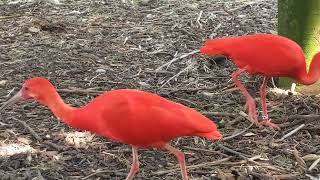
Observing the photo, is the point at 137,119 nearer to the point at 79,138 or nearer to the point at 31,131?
the point at 79,138

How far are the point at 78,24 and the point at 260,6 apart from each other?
7.51ft

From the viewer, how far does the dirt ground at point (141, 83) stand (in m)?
3.79

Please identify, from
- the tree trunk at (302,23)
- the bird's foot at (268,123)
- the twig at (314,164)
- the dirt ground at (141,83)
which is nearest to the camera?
the twig at (314,164)

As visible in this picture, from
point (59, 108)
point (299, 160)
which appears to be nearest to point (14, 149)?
point (59, 108)

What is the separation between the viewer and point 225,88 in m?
4.97

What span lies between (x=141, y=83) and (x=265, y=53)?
1.28m

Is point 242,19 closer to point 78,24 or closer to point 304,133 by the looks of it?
point 78,24

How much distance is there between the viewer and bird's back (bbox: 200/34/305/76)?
426 cm

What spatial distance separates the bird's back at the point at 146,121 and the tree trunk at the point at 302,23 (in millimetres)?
1848

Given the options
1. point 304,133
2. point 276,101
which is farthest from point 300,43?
point 304,133

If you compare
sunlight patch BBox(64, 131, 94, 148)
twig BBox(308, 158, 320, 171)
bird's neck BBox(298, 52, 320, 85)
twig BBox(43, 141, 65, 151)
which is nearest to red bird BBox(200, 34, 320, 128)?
bird's neck BBox(298, 52, 320, 85)

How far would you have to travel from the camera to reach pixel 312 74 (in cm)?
439

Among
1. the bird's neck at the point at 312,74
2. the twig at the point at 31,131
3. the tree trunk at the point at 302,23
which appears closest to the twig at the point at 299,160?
the bird's neck at the point at 312,74

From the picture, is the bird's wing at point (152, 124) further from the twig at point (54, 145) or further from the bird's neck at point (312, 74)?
the bird's neck at point (312, 74)
